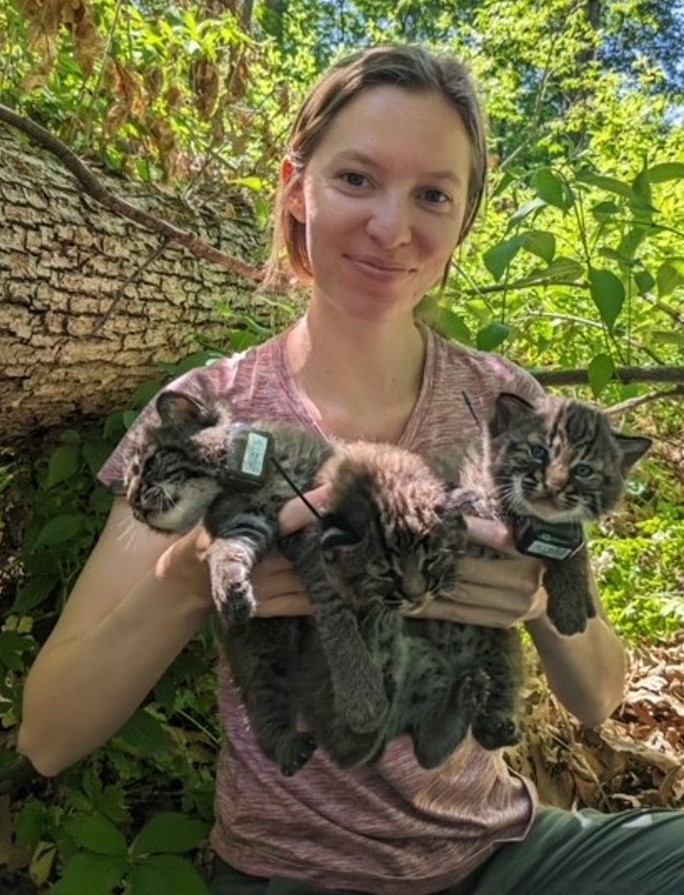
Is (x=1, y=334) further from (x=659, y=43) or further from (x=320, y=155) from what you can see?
(x=659, y=43)

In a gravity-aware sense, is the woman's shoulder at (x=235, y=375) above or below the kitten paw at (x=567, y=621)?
above

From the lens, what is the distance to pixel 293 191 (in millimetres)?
2488

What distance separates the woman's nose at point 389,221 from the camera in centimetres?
217

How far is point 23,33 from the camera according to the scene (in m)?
3.46

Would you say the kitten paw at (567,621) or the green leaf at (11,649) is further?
the green leaf at (11,649)

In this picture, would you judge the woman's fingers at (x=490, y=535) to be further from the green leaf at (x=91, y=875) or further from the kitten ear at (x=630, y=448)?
the green leaf at (x=91, y=875)

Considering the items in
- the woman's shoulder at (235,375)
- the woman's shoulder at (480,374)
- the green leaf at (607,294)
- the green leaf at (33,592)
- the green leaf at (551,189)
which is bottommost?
the green leaf at (33,592)

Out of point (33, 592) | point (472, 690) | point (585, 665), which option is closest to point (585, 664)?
point (585, 665)

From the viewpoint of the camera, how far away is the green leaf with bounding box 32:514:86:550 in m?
2.82

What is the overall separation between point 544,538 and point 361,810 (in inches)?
31.6

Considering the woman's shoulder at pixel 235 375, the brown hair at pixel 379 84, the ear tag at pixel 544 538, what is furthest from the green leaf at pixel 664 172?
the woman's shoulder at pixel 235 375

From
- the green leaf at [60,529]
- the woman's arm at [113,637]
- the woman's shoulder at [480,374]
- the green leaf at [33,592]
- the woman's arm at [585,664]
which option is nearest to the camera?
the woman's arm at [113,637]

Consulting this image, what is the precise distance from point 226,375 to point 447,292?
1056mm

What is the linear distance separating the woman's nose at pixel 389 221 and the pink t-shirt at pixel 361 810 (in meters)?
0.48
